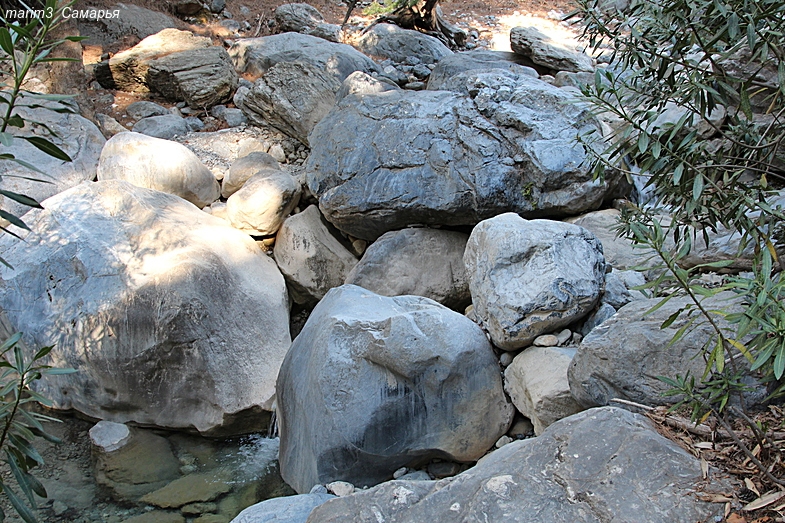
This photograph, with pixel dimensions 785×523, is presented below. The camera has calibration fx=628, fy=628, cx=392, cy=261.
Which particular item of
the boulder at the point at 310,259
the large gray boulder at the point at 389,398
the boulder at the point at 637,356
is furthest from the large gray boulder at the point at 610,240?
the boulder at the point at 310,259

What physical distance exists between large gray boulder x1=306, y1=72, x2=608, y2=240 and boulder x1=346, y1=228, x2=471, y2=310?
0.18 m

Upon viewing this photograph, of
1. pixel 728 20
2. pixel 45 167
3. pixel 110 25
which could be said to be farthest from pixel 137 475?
pixel 110 25

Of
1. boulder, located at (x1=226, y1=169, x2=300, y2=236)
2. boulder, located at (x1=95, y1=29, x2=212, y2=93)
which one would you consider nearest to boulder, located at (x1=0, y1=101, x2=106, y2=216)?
boulder, located at (x1=226, y1=169, x2=300, y2=236)

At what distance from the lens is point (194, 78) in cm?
778

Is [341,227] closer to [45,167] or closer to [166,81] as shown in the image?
[45,167]

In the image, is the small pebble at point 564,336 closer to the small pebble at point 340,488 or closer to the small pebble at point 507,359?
the small pebble at point 507,359

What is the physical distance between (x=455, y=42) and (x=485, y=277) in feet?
25.0

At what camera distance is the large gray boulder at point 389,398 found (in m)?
3.70

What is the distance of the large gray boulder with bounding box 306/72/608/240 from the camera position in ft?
16.2

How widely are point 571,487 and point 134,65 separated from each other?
7900 millimetres

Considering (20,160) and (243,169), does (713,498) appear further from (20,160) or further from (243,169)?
(243,169)

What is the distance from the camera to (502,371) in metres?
4.06

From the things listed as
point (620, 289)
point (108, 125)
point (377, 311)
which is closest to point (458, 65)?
point (108, 125)

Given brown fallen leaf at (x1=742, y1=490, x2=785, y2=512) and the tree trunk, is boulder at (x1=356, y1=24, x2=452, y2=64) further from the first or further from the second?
brown fallen leaf at (x1=742, y1=490, x2=785, y2=512)
